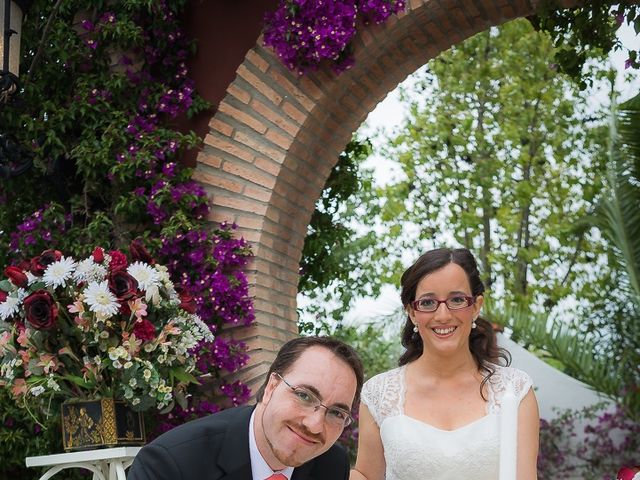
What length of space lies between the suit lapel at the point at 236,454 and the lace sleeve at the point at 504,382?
140 centimetres

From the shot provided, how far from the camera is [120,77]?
5723 millimetres

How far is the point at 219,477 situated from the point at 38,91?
3.71 metres

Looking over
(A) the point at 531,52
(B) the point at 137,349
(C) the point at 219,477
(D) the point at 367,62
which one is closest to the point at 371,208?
(A) the point at 531,52

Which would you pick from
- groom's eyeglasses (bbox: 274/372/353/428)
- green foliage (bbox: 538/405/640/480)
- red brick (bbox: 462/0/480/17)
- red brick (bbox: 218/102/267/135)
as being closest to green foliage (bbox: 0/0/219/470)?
red brick (bbox: 218/102/267/135)

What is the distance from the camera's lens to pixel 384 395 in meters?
4.03

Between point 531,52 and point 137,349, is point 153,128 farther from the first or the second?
point 531,52

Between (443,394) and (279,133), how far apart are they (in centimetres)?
223

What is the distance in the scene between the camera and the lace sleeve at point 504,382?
3.81 metres

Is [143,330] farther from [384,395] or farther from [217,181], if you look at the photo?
[217,181]

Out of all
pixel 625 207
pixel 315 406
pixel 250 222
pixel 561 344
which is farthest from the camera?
pixel 561 344

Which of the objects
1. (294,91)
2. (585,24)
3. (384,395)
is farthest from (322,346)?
(585,24)

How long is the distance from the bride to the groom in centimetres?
103

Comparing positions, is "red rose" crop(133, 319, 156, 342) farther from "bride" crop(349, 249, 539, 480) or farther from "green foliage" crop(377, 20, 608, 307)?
"green foliage" crop(377, 20, 608, 307)

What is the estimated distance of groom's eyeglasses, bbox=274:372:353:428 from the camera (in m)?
2.45
